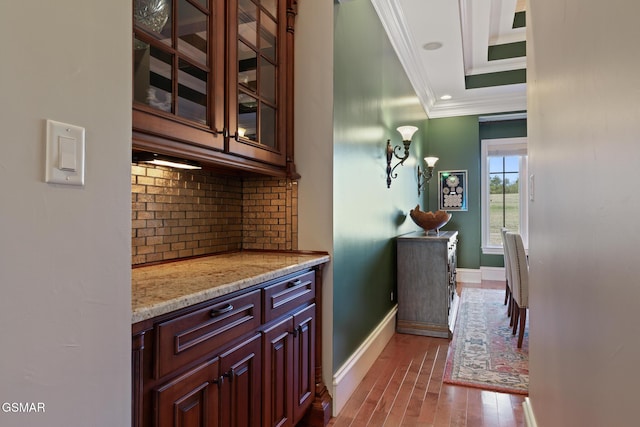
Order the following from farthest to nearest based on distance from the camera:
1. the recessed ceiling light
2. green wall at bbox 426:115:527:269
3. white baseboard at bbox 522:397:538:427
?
green wall at bbox 426:115:527:269 → the recessed ceiling light → white baseboard at bbox 522:397:538:427

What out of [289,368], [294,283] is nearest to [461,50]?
[294,283]

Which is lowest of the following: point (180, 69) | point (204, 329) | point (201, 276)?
point (204, 329)

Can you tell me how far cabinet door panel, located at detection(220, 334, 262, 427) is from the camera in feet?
4.43

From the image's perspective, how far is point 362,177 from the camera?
278 centimetres

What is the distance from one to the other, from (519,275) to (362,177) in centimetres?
172

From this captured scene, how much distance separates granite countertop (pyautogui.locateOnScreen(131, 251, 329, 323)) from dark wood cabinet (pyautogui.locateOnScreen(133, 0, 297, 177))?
1.60 feet

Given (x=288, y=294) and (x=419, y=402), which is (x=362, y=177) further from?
(x=419, y=402)

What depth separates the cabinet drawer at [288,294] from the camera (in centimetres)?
163

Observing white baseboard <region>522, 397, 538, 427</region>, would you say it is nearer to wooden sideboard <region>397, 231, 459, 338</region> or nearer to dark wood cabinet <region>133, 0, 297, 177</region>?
wooden sideboard <region>397, 231, 459, 338</region>

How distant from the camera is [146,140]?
1.34 meters

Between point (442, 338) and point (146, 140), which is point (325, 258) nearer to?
point (146, 140)
